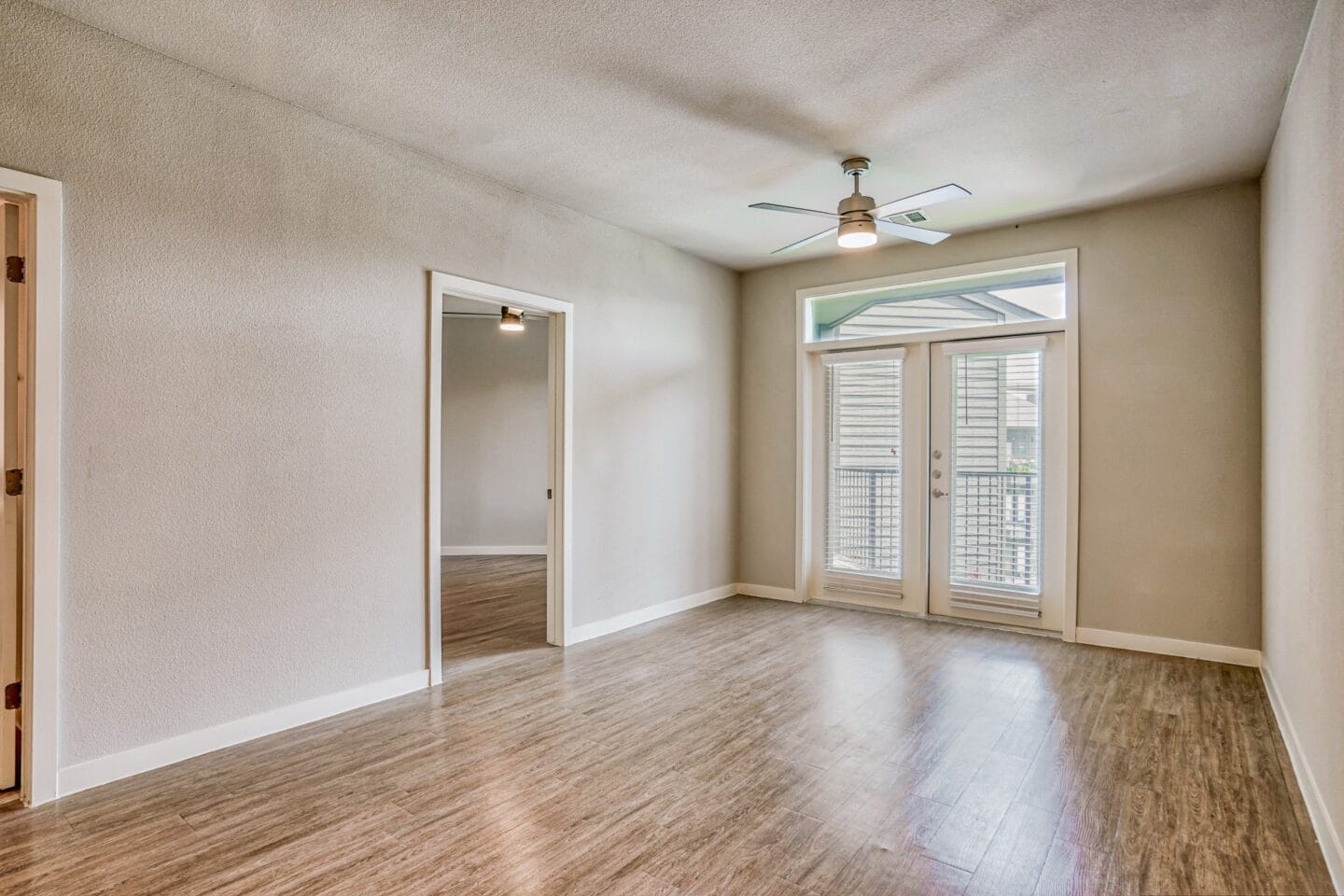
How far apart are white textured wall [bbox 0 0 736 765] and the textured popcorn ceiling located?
25 cm

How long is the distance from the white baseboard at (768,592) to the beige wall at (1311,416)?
312cm

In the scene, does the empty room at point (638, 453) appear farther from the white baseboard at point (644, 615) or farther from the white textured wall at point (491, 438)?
the white textured wall at point (491, 438)

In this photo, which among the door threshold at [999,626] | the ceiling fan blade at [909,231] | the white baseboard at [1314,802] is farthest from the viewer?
the door threshold at [999,626]

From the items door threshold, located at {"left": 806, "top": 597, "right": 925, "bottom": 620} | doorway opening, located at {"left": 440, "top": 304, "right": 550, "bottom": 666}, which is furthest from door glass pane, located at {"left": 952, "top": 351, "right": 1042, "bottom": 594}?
doorway opening, located at {"left": 440, "top": 304, "right": 550, "bottom": 666}

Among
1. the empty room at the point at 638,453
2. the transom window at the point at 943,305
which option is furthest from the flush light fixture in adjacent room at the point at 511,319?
the transom window at the point at 943,305

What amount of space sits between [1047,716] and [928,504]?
7.06 ft

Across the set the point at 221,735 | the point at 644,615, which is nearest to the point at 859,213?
the point at 644,615

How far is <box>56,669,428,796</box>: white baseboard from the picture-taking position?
2.62 meters

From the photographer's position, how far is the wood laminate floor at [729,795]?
6.93 ft

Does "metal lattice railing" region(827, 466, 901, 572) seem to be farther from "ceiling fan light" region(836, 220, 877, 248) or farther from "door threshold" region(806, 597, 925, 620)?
"ceiling fan light" region(836, 220, 877, 248)

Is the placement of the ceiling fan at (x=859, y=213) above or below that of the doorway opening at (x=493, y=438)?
above

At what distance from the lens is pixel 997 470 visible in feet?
16.5

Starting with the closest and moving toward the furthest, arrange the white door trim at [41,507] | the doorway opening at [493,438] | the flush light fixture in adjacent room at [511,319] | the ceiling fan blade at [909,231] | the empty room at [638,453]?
the empty room at [638,453]
the white door trim at [41,507]
the ceiling fan blade at [909,231]
the flush light fixture in adjacent room at [511,319]
the doorway opening at [493,438]

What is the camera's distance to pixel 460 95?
317 cm
